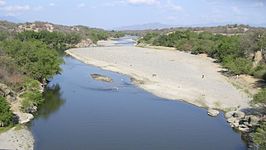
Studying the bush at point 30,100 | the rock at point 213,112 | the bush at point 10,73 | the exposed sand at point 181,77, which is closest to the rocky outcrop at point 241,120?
the rock at point 213,112

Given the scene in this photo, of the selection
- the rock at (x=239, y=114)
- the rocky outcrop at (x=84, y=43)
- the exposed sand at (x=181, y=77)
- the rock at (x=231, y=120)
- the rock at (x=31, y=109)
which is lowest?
the rocky outcrop at (x=84, y=43)

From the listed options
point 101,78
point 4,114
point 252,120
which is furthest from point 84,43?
point 4,114

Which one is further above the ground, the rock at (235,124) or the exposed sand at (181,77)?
the rock at (235,124)

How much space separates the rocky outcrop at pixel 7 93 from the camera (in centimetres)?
4030

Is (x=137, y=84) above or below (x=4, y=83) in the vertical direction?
below

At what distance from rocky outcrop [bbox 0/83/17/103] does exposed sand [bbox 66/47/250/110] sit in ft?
63.2

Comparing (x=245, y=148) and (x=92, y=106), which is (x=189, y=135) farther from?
(x=92, y=106)

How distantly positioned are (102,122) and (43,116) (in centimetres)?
634

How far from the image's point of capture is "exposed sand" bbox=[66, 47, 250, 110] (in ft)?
166

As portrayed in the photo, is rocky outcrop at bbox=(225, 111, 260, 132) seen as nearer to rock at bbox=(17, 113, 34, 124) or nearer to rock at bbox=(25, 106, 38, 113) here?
rock at bbox=(17, 113, 34, 124)

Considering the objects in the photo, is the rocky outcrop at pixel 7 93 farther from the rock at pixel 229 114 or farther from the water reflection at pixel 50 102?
the rock at pixel 229 114

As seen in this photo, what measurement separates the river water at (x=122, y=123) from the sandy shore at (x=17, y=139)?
741 millimetres

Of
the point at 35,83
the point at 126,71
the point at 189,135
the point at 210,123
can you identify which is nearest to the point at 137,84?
the point at 126,71

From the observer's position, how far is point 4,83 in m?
43.5
